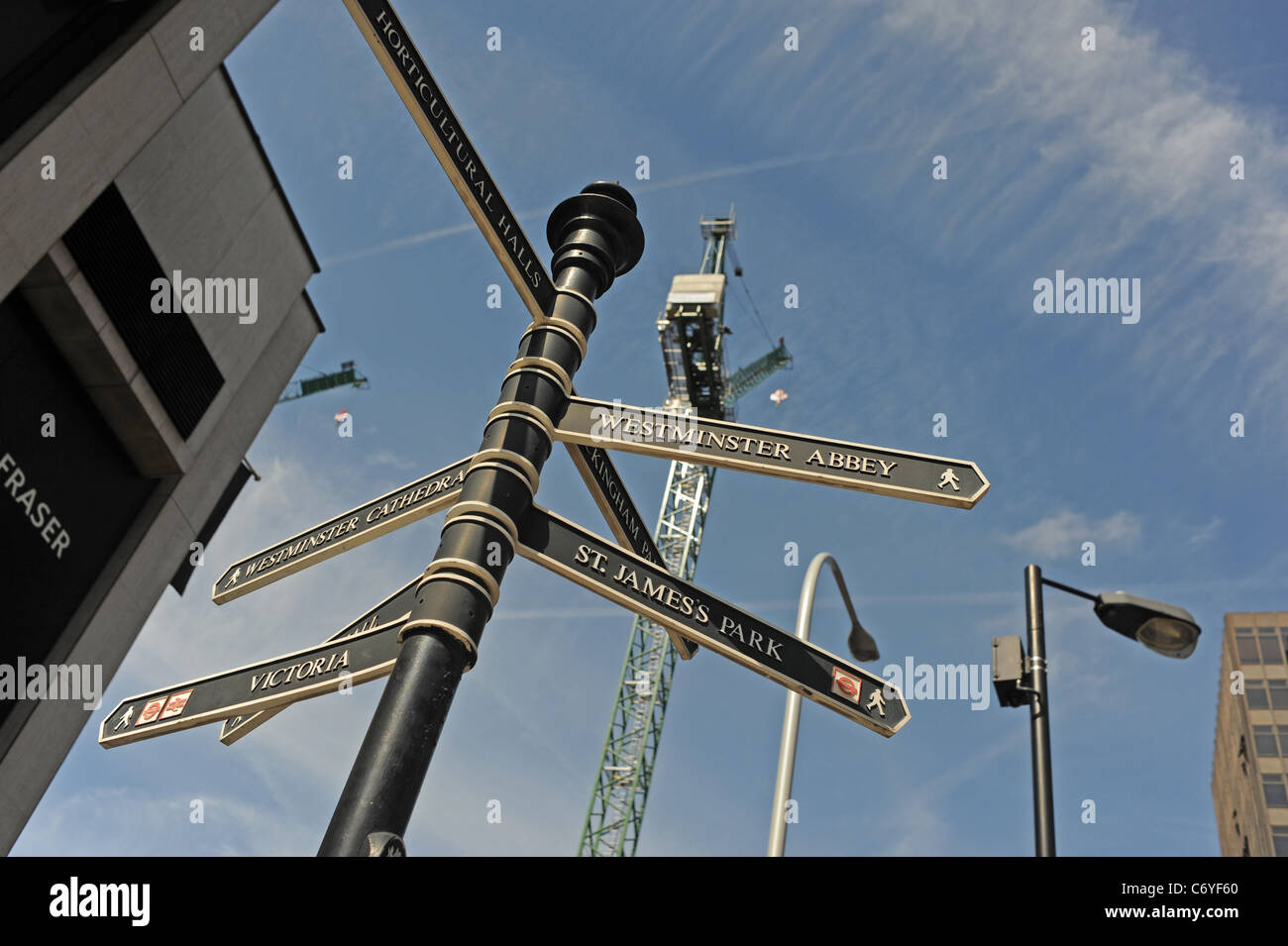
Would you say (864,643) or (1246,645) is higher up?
(1246,645)

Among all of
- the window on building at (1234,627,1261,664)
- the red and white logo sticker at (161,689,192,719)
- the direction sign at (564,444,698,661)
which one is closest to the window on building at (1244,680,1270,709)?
the window on building at (1234,627,1261,664)

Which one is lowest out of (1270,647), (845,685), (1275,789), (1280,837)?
(845,685)

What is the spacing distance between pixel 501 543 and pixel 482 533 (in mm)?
122

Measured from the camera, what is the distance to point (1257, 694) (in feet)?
224

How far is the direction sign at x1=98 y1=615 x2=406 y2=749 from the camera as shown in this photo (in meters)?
4.93

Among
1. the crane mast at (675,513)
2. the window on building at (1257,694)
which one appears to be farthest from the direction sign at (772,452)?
the window on building at (1257,694)

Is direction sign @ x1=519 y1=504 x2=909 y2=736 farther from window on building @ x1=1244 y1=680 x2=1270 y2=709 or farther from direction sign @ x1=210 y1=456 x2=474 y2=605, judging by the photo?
window on building @ x1=1244 y1=680 x2=1270 y2=709

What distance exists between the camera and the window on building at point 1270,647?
69506 millimetres

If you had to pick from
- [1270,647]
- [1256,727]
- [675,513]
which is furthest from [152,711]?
[1270,647]

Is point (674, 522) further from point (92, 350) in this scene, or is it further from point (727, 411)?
point (92, 350)

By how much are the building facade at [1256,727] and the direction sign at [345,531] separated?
224 feet

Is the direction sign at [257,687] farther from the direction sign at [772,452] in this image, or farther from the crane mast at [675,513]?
the crane mast at [675,513]

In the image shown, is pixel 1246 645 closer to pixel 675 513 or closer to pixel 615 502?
pixel 675 513
